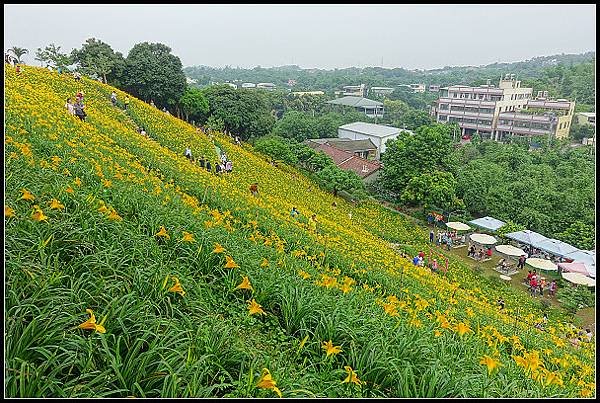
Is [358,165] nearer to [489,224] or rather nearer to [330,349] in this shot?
[489,224]

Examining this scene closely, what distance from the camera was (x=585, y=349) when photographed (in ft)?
23.5

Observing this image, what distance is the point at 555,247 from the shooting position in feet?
45.3

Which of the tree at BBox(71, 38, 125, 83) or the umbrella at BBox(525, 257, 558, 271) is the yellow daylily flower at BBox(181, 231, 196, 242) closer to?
the umbrella at BBox(525, 257, 558, 271)

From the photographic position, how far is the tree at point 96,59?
21641mm

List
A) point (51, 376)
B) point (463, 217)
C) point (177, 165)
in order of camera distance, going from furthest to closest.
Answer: point (463, 217)
point (177, 165)
point (51, 376)

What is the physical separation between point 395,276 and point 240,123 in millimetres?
19957

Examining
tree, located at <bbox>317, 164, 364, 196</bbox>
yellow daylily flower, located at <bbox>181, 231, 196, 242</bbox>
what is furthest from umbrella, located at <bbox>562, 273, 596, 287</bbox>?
yellow daylily flower, located at <bbox>181, 231, 196, 242</bbox>

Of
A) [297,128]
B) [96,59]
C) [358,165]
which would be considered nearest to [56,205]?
[96,59]

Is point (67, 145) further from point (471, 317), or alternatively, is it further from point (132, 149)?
point (471, 317)

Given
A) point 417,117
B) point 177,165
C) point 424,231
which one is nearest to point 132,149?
point 177,165

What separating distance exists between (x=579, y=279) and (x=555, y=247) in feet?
8.39

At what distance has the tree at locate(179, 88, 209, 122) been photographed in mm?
24766

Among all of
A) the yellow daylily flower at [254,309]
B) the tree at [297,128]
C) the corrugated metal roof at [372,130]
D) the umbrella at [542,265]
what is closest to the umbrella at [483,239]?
the umbrella at [542,265]

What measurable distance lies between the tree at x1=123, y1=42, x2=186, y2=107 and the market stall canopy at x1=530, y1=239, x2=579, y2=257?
1930 centimetres
